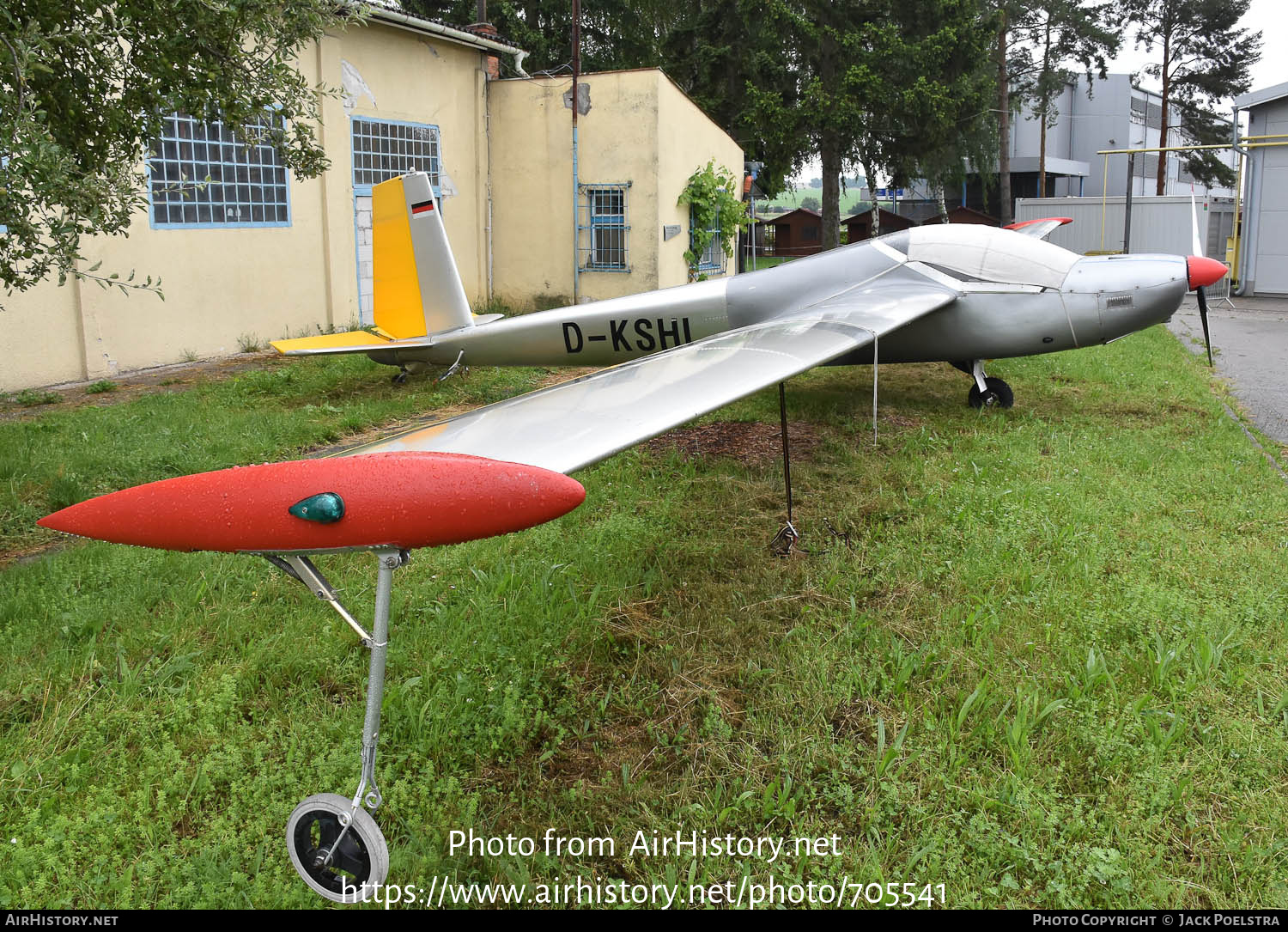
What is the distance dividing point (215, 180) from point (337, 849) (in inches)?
497

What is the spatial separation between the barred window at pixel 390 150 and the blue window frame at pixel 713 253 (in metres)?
5.94

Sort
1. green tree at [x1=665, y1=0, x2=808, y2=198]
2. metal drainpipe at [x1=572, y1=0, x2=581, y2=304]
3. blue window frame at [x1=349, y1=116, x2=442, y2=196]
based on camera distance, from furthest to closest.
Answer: green tree at [x1=665, y1=0, x2=808, y2=198] → metal drainpipe at [x1=572, y1=0, x2=581, y2=304] → blue window frame at [x1=349, y1=116, x2=442, y2=196]

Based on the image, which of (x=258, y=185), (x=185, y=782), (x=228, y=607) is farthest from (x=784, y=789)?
(x=258, y=185)

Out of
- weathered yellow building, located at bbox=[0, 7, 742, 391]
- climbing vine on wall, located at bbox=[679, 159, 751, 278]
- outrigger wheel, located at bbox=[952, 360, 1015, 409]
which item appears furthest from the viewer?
climbing vine on wall, located at bbox=[679, 159, 751, 278]

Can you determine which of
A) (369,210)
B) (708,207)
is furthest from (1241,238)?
(369,210)

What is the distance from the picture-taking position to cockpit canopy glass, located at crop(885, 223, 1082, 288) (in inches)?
329

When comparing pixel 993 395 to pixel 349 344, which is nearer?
pixel 993 395

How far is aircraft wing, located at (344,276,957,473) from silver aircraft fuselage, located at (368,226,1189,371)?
2.33 meters

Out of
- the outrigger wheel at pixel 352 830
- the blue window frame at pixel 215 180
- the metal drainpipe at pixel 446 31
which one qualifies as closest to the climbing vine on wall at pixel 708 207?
the metal drainpipe at pixel 446 31

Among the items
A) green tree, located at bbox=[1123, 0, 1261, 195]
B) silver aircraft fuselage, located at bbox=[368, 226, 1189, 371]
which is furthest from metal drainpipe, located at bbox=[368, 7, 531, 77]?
green tree, located at bbox=[1123, 0, 1261, 195]

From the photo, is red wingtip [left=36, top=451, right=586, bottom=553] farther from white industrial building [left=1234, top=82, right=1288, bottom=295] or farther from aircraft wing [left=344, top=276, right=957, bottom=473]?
white industrial building [left=1234, top=82, right=1288, bottom=295]

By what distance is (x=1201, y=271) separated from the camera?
328 inches

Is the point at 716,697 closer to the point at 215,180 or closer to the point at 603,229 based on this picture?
the point at 215,180

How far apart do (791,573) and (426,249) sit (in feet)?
19.5
